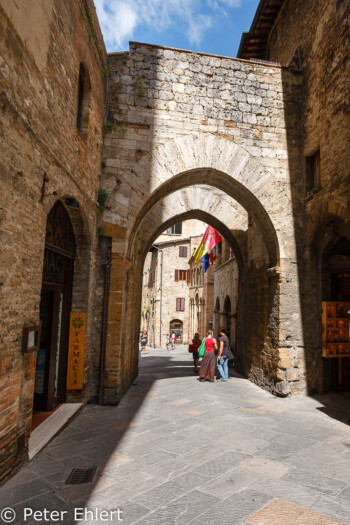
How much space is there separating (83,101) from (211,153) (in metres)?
2.49

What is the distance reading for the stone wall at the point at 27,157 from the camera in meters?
2.95

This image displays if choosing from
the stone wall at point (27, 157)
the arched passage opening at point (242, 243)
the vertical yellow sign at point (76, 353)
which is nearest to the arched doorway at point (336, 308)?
the arched passage opening at point (242, 243)

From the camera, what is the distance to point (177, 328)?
25.8 meters

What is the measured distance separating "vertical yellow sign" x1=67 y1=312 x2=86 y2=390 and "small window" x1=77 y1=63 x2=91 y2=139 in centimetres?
291

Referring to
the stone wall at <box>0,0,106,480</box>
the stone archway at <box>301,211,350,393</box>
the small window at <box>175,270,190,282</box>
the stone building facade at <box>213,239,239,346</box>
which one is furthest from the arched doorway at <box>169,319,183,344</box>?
the stone wall at <box>0,0,106,480</box>

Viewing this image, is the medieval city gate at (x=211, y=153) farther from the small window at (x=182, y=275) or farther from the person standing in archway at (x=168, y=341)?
the small window at (x=182, y=275)

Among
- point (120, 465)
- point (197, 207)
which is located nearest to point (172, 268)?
point (197, 207)

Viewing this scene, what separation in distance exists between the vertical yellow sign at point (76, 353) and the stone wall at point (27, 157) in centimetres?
176

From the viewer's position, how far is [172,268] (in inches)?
1014

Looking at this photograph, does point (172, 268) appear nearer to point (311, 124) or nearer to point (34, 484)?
point (311, 124)

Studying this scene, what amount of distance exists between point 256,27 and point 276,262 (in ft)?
21.6

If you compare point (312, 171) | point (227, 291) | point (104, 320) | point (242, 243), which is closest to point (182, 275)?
point (227, 291)

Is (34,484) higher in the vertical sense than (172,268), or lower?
lower

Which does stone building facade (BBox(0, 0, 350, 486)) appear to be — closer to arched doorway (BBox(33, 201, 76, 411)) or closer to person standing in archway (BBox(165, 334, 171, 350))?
arched doorway (BBox(33, 201, 76, 411))
